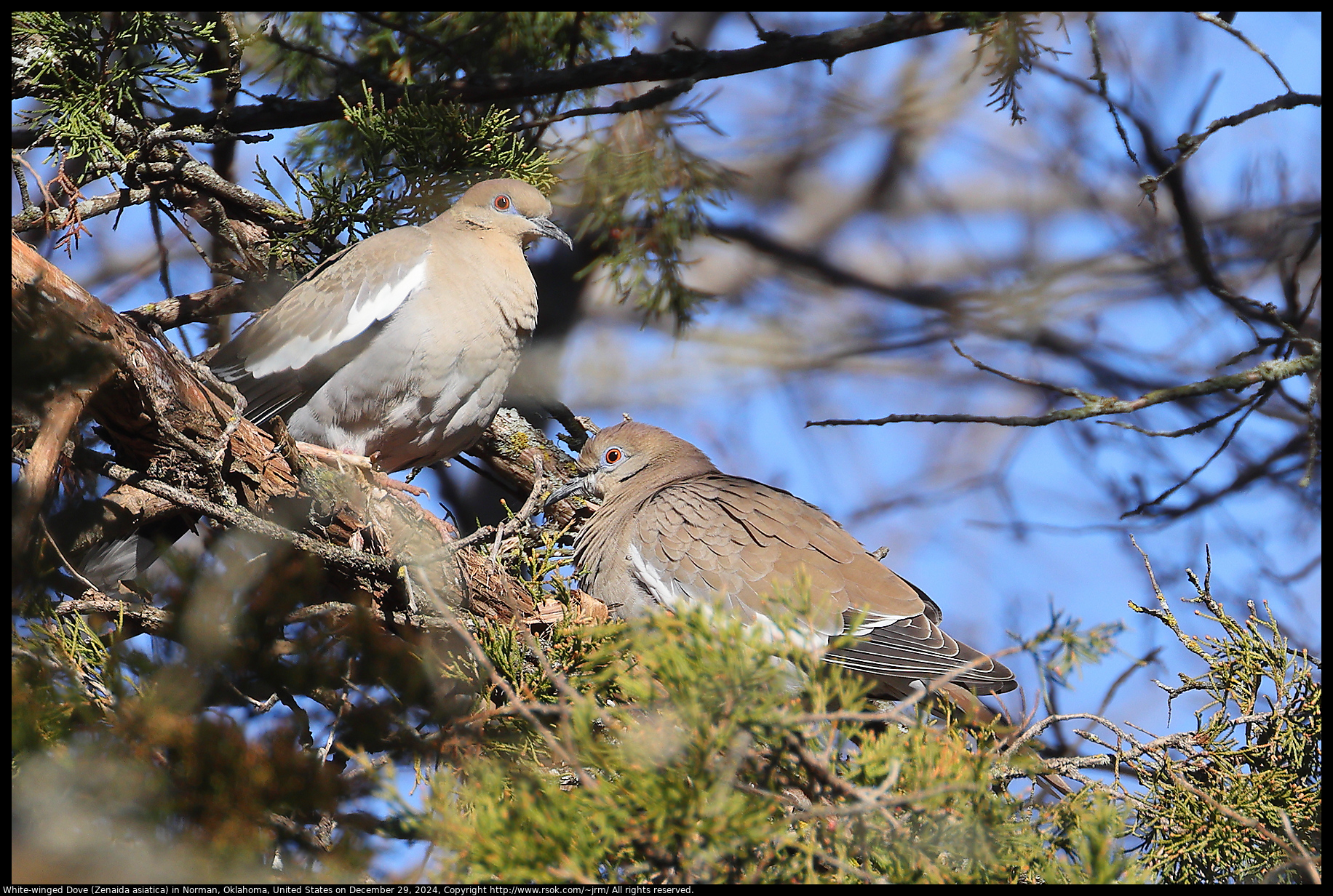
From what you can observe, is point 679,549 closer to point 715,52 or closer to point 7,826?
point 715,52

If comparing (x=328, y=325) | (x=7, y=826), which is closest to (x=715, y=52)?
(x=328, y=325)

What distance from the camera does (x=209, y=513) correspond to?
2.12m

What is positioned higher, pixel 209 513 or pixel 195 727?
pixel 209 513

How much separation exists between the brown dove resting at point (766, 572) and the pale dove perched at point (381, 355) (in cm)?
71

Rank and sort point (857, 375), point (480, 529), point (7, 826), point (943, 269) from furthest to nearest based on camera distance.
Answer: point (943, 269)
point (857, 375)
point (480, 529)
point (7, 826)

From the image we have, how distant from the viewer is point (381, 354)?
313 centimetres

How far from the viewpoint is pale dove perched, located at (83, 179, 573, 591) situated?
10.3 feet

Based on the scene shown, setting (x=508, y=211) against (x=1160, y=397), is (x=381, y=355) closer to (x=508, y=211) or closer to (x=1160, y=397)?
(x=508, y=211)

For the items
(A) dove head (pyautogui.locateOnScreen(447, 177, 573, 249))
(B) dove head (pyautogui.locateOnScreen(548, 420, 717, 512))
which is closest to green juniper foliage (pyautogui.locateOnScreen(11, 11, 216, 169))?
(A) dove head (pyautogui.locateOnScreen(447, 177, 573, 249))

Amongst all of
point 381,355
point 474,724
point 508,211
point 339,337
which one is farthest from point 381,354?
point 474,724

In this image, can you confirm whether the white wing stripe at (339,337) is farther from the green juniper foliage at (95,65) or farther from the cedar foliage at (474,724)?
the green juniper foliage at (95,65)

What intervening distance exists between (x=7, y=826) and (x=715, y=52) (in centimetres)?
274

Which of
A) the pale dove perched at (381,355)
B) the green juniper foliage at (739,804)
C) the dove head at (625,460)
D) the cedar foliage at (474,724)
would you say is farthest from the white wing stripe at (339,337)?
the green juniper foliage at (739,804)

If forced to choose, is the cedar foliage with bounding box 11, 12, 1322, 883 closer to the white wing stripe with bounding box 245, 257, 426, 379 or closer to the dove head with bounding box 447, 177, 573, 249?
the dove head with bounding box 447, 177, 573, 249
